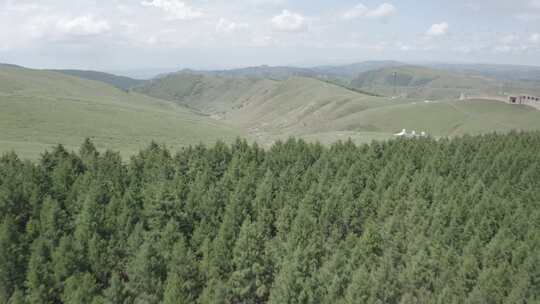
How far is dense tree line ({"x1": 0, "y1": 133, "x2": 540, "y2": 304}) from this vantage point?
30.3 meters

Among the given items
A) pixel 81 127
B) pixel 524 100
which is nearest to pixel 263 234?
pixel 81 127

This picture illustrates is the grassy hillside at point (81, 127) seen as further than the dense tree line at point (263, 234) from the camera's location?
Yes

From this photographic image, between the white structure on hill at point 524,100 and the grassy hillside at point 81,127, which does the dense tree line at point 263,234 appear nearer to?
the grassy hillside at point 81,127

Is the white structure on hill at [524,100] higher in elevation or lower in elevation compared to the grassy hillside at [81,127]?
higher

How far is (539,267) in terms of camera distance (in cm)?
2953

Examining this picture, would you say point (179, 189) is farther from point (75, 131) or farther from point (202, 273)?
point (75, 131)

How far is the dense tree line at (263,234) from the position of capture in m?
30.3

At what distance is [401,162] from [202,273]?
38.7 m

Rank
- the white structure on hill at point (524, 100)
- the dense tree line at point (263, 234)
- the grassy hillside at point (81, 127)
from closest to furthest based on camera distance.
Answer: the dense tree line at point (263, 234), the grassy hillside at point (81, 127), the white structure on hill at point (524, 100)

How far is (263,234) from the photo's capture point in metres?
40.3

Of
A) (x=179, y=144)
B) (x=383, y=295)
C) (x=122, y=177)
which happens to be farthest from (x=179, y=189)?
(x=179, y=144)

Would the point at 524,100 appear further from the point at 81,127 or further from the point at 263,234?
the point at 81,127

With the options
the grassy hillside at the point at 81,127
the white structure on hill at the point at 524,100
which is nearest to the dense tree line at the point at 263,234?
the grassy hillside at the point at 81,127

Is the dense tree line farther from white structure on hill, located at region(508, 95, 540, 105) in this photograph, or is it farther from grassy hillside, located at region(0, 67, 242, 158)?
white structure on hill, located at region(508, 95, 540, 105)
